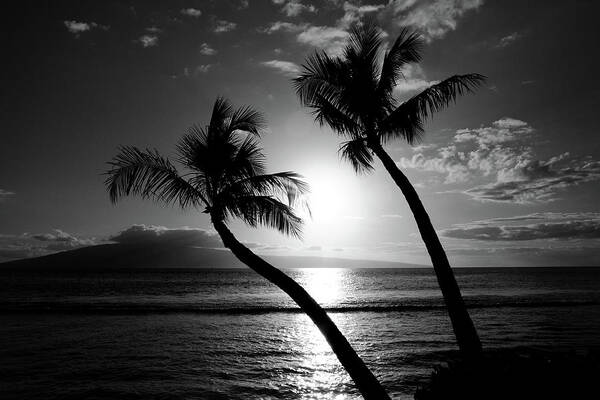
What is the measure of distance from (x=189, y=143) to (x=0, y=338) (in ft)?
65.6

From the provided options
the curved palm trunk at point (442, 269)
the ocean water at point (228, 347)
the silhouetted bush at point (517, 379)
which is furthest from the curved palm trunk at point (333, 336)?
the ocean water at point (228, 347)

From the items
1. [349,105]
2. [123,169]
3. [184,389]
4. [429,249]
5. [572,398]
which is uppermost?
[349,105]

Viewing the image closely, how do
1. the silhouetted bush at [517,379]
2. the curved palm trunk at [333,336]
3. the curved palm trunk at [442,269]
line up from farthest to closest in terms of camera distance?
the curved palm trunk at [442,269]
the curved palm trunk at [333,336]
the silhouetted bush at [517,379]

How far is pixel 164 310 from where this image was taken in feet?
107

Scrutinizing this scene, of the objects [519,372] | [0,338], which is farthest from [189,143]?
[0,338]

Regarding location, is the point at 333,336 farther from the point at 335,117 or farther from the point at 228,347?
the point at 228,347

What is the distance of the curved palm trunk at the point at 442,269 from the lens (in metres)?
7.34

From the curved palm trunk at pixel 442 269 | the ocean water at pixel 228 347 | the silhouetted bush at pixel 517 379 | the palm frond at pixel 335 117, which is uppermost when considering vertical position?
the palm frond at pixel 335 117

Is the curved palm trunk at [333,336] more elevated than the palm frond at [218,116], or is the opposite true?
the palm frond at [218,116]

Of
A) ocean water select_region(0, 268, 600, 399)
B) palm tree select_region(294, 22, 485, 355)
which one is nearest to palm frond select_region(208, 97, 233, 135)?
palm tree select_region(294, 22, 485, 355)

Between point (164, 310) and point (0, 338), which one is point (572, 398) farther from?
point (164, 310)

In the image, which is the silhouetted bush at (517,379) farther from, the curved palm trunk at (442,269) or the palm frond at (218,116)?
the palm frond at (218,116)

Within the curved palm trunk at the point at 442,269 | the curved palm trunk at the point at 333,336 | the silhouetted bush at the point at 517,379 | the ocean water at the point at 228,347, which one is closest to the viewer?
the silhouetted bush at the point at 517,379

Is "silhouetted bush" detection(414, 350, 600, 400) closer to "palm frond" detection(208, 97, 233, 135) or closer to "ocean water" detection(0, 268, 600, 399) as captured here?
"ocean water" detection(0, 268, 600, 399)
